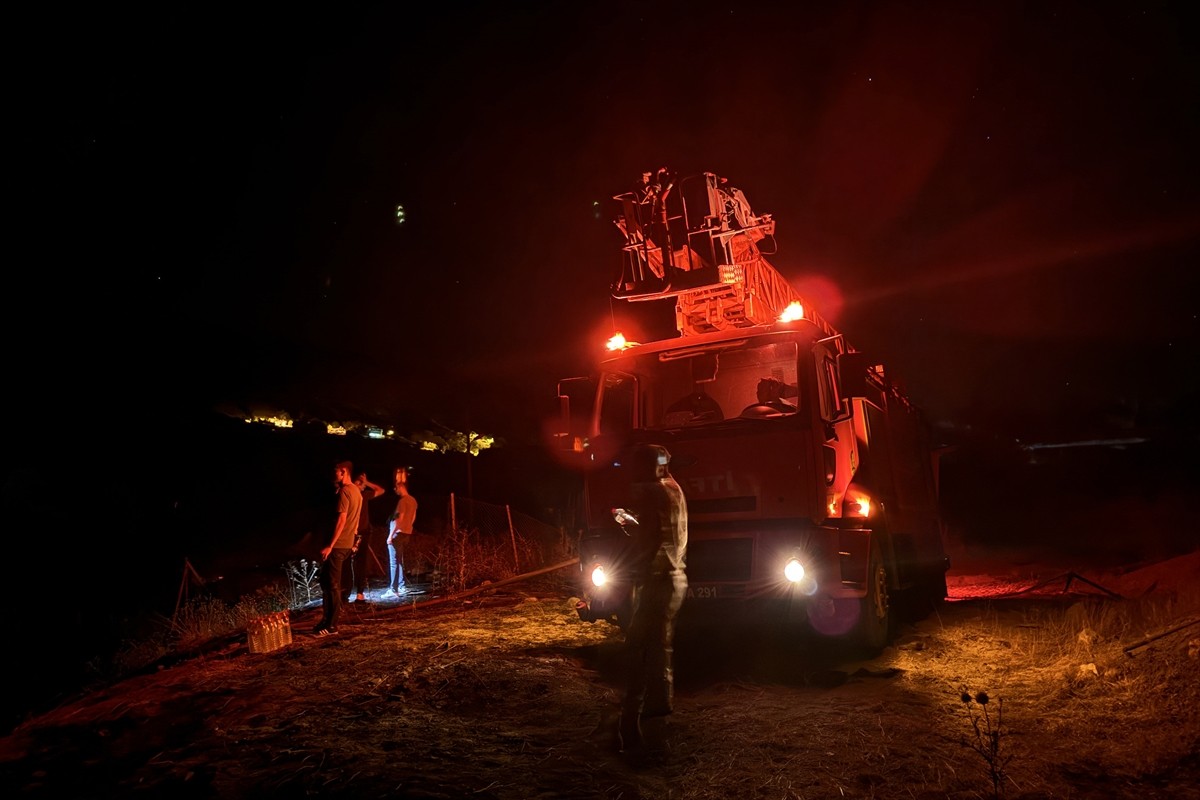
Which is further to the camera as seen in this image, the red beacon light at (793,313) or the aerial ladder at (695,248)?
the aerial ladder at (695,248)

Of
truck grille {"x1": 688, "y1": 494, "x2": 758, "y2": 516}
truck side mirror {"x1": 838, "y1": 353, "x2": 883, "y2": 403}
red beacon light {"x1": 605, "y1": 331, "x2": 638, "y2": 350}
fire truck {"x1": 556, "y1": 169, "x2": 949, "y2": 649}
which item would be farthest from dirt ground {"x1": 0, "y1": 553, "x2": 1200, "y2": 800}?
red beacon light {"x1": 605, "y1": 331, "x2": 638, "y2": 350}

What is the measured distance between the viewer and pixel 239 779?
398cm

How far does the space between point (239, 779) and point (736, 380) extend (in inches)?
205

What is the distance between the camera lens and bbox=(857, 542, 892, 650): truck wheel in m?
6.50

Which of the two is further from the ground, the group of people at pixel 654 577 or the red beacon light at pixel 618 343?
the red beacon light at pixel 618 343

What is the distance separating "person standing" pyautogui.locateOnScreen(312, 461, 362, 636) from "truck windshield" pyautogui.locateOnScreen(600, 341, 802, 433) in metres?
2.97

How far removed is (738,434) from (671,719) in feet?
8.43

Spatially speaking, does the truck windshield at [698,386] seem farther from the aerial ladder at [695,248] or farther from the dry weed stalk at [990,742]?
the dry weed stalk at [990,742]

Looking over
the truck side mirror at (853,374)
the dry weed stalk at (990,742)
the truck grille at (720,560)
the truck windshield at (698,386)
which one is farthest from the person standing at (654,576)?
the truck side mirror at (853,374)

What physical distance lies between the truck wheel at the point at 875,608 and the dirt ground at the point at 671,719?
0.87 ft

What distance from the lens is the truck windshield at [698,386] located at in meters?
7.04

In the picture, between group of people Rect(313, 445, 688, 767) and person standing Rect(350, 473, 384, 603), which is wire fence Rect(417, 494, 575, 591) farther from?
group of people Rect(313, 445, 688, 767)

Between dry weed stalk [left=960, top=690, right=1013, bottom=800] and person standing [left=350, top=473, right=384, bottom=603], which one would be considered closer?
dry weed stalk [left=960, top=690, right=1013, bottom=800]

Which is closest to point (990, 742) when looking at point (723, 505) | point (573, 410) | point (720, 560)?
point (720, 560)
